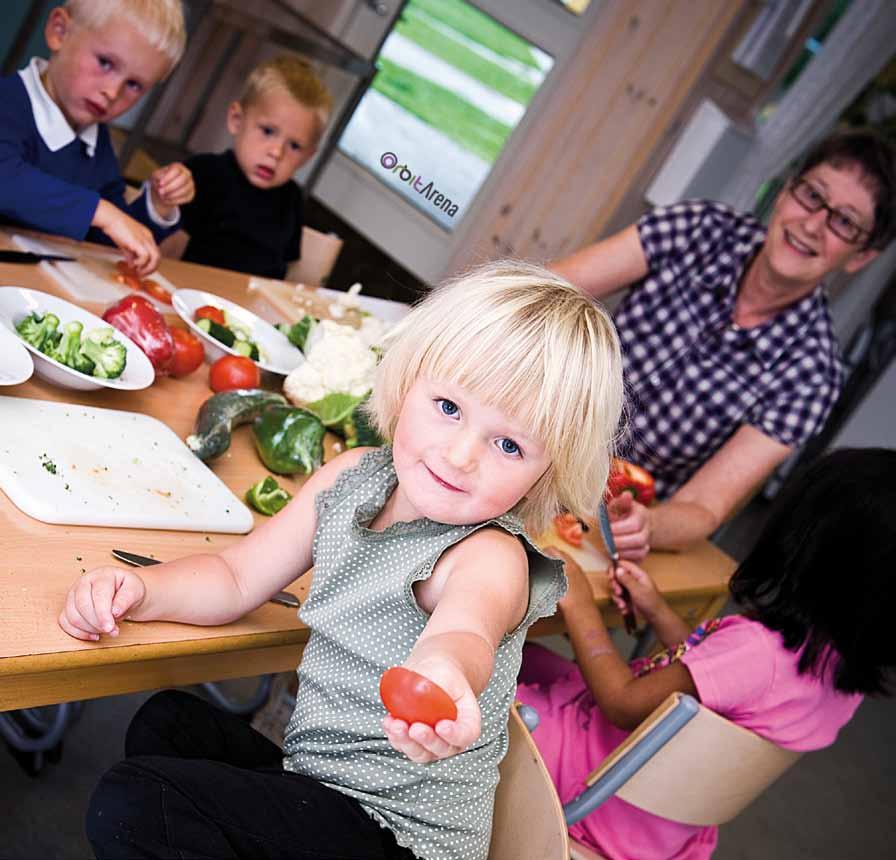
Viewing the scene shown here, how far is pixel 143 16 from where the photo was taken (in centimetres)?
194

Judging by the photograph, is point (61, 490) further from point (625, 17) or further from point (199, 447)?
point (625, 17)

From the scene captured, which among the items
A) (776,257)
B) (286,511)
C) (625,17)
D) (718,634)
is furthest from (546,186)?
(286,511)

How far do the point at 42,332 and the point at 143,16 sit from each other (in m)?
0.87

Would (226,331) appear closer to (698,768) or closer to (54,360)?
(54,360)

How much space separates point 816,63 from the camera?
4.84 meters

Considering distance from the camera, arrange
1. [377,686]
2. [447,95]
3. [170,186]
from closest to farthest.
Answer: [377,686], [170,186], [447,95]

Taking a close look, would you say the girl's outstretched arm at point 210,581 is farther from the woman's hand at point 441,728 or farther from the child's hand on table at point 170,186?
the child's hand on table at point 170,186

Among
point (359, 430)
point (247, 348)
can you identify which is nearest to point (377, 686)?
point (359, 430)

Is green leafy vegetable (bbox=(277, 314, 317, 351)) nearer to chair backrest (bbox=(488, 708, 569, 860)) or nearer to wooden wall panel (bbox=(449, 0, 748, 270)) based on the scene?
chair backrest (bbox=(488, 708, 569, 860))

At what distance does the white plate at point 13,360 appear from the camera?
1270mm

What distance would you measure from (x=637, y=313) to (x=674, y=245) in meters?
0.18

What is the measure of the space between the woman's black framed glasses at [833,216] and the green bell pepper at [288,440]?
4.11ft

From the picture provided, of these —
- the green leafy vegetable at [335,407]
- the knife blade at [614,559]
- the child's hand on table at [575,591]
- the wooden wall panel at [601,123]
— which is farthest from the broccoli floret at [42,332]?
the wooden wall panel at [601,123]

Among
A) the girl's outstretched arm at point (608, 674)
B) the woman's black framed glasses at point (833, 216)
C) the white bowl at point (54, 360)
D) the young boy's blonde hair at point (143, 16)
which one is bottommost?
the girl's outstretched arm at point (608, 674)
